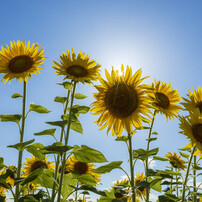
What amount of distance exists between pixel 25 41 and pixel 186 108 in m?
2.81

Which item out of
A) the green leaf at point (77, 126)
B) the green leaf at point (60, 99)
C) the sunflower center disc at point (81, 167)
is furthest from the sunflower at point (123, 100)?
the sunflower center disc at point (81, 167)

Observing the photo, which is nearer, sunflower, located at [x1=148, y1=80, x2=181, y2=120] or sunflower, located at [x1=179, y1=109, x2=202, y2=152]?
sunflower, located at [x1=179, y1=109, x2=202, y2=152]

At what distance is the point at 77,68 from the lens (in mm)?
3605

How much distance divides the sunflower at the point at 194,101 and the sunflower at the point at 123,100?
0.63m

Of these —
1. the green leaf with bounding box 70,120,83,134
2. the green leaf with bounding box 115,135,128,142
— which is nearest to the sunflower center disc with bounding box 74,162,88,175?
the green leaf with bounding box 70,120,83,134

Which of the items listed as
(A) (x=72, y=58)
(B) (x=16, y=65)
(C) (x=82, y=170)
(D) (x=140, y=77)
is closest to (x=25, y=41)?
(B) (x=16, y=65)

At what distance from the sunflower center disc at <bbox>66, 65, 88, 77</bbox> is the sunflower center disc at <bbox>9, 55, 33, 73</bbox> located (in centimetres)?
71

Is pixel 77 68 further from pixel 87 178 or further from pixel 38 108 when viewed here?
pixel 87 178

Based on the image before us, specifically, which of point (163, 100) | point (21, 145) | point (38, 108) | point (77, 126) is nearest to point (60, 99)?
point (38, 108)

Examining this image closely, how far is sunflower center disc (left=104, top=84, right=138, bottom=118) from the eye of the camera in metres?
3.36

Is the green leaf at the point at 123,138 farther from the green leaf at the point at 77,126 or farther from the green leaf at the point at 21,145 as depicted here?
the green leaf at the point at 21,145

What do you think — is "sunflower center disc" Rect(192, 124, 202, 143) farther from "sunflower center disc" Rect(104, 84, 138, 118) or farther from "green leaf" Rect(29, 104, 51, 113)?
"green leaf" Rect(29, 104, 51, 113)

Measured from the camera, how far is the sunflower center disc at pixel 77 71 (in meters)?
3.51

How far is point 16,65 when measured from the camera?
3867 mm
